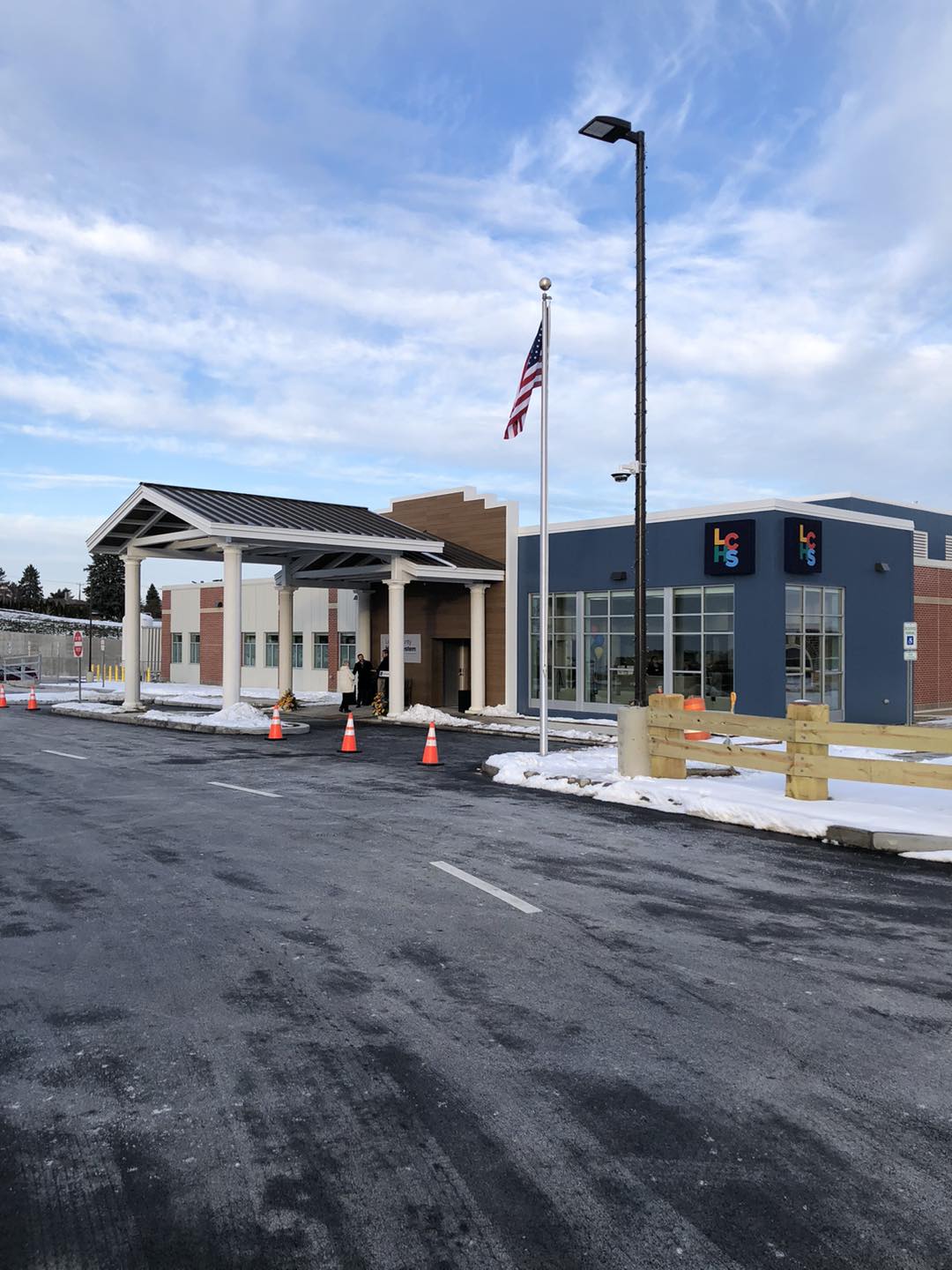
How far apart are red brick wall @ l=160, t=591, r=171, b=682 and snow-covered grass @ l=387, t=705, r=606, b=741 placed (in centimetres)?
2839

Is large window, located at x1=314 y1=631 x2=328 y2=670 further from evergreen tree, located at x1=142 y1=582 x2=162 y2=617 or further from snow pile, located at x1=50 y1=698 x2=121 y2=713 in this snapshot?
evergreen tree, located at x1=142 y1=582 x2=162 y2=617

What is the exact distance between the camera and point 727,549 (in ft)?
84.5

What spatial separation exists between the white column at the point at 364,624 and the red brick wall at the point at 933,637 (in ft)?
63.3

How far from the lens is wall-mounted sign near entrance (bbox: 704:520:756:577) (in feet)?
83.3

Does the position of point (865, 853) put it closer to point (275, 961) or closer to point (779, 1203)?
point (275, 961)

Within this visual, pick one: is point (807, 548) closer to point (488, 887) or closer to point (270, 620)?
point (488, 887)

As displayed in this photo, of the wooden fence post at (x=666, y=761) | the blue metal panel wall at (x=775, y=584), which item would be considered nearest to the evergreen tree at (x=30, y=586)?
the blue metal panel wall at (x=775, y=584)

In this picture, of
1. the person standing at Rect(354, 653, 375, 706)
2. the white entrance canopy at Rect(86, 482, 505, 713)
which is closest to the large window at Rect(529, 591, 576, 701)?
the white entrance canopy at Rect(86, 482, 505, 713)

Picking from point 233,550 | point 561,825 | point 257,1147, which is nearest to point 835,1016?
point 257,1147

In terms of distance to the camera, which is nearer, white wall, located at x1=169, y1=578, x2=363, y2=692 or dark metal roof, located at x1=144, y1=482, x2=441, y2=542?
dark metal roof, located at x1=144, y1=482, x2=441, y2=542

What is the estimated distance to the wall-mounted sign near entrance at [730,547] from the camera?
25.4 metres

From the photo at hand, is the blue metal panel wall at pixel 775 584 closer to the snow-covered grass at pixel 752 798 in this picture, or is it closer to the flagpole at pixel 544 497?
the flagpole at pixel 544 497

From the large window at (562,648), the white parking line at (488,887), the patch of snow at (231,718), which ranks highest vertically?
the large window at (562,648)

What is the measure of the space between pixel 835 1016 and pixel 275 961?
11.1ft
